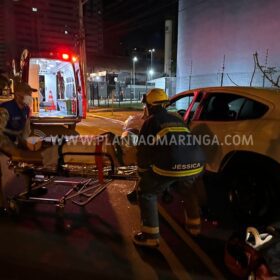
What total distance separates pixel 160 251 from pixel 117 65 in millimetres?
46404

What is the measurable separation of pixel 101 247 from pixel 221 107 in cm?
248

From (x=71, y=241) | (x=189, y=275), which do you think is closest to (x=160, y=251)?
(x=189, y=275)

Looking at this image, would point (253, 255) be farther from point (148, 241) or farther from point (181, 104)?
point (181, 104)

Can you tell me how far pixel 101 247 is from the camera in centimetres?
335

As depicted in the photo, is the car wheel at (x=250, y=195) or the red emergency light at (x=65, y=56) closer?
the car wheel at (x=250, y=195)

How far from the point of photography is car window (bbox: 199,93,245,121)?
4.20 meters

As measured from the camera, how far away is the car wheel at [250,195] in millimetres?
3638

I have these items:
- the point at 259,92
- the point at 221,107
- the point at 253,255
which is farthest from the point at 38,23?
the point at 253,255

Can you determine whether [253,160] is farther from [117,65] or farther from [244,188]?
[117,65]

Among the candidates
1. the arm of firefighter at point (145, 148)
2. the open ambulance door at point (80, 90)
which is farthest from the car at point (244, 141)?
the open ambulance door at point (80, 90)

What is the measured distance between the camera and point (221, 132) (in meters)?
4.11

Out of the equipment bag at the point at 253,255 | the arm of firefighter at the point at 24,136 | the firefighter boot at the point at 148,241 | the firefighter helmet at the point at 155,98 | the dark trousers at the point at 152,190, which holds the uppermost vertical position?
the firefighter helmet at the point at 155,98

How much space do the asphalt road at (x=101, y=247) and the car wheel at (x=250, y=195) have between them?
1.12 feet

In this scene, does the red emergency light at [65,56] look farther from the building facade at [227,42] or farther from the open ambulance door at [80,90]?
the building facade at [227,42]
